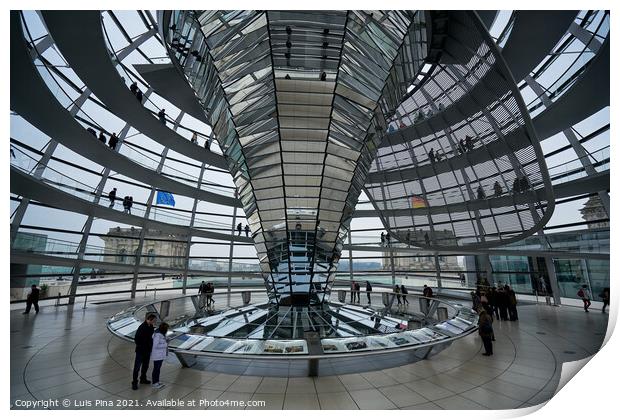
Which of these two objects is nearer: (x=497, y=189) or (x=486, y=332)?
(x=486, y=332)

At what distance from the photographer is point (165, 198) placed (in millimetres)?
24984

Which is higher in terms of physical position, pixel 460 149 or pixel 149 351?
pixel 460 149

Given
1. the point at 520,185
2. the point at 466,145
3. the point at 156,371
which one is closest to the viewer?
the point at 156,371

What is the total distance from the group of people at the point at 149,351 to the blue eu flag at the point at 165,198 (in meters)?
20.9

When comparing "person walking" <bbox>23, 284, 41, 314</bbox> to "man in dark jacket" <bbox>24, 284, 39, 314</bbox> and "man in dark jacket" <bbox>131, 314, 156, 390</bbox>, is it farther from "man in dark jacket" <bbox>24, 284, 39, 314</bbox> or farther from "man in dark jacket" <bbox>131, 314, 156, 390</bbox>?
"man in dark jacket" <bbox>131, 314, 156, 390</bbox>

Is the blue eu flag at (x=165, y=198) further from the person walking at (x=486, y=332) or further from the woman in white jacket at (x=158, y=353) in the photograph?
the person walking at (x=486, y=332)

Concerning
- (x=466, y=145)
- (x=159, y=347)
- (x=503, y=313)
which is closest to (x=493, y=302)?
(x=503, y=313)

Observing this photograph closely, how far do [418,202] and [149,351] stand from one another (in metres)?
20.4

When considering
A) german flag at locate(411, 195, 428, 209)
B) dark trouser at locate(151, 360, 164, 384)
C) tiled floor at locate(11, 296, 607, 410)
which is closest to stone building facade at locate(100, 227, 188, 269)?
tiled floor at locate(11, 296, 607, 410)

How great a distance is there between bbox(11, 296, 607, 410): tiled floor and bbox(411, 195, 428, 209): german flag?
13428 millimetres

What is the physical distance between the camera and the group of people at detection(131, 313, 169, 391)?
581 centimetres

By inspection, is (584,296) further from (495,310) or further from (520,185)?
(520,185)
